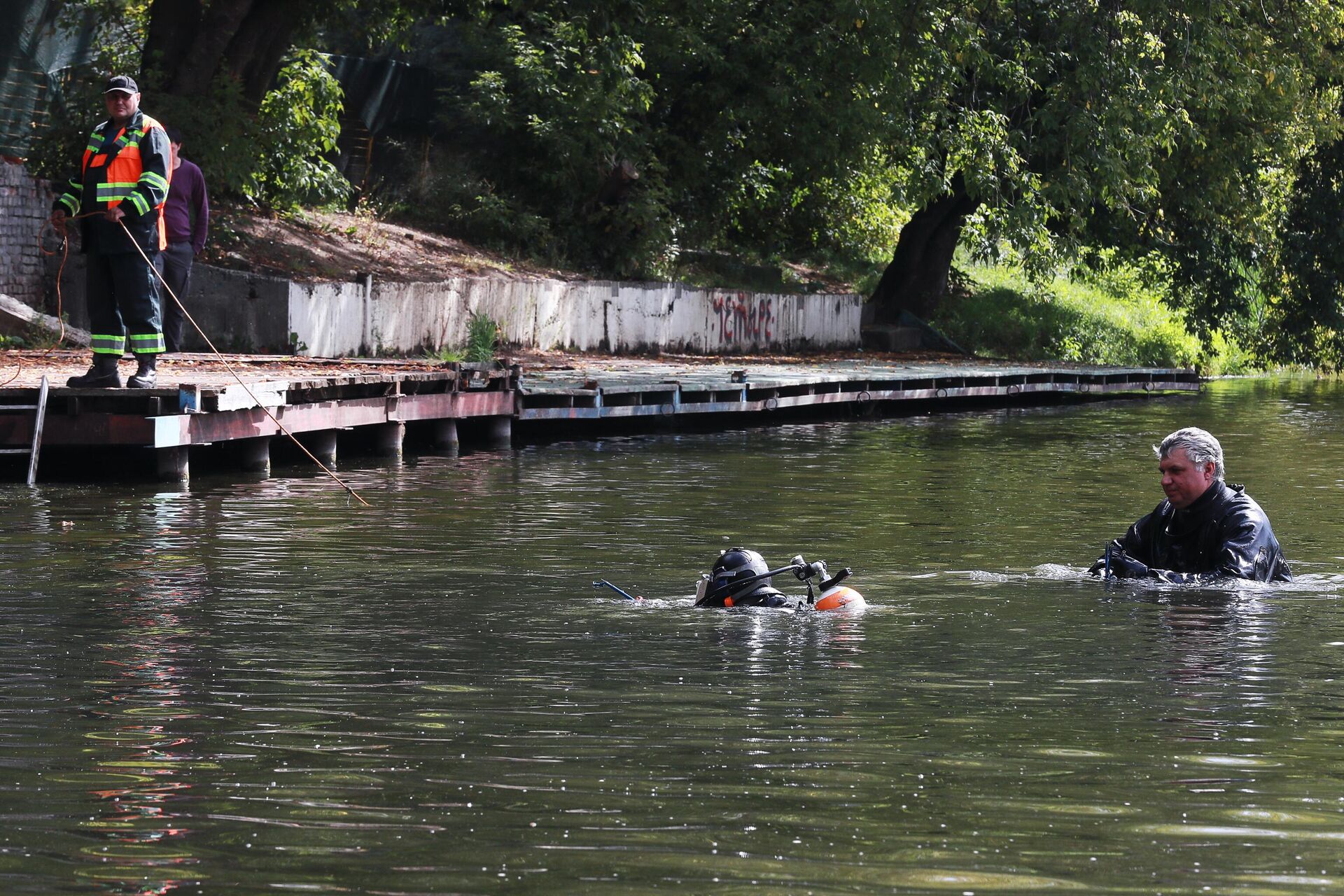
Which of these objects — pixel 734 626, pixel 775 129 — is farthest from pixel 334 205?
pixel 734 626

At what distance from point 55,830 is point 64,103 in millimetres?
23204

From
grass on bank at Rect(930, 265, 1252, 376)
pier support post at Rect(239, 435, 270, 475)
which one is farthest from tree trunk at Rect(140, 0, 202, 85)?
grass on bank at Rect(930, 265, 1252, 376)

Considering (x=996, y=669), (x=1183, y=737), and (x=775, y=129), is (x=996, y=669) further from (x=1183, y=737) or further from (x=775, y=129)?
(x=775, y=129)

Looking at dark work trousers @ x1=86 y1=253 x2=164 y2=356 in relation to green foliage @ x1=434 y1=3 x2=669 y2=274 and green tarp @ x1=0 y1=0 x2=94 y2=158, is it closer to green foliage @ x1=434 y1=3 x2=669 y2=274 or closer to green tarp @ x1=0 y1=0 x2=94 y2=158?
green tarp @ x1=0 y1=0 x2=94 y2=158

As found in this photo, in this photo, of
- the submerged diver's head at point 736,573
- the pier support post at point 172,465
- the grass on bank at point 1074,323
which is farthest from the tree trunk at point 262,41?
the grass on bank at point 1074,323

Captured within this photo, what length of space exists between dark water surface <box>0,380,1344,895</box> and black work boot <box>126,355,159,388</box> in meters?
1.16

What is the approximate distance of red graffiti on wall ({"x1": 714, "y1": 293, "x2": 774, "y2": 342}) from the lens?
33438 millimetres

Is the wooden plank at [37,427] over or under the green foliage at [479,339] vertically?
under

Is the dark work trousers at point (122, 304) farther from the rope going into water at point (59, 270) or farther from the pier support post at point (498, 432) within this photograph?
the pier support post at point (498, 432)

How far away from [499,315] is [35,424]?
13.8 meters

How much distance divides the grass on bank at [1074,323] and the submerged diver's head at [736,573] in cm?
3043

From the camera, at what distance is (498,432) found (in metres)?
21.1

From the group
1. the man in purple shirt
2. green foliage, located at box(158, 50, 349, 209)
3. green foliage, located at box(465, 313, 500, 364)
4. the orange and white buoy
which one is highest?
green foliage, located at box(158, 50, 349, 209)

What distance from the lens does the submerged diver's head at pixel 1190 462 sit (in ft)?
31.5
